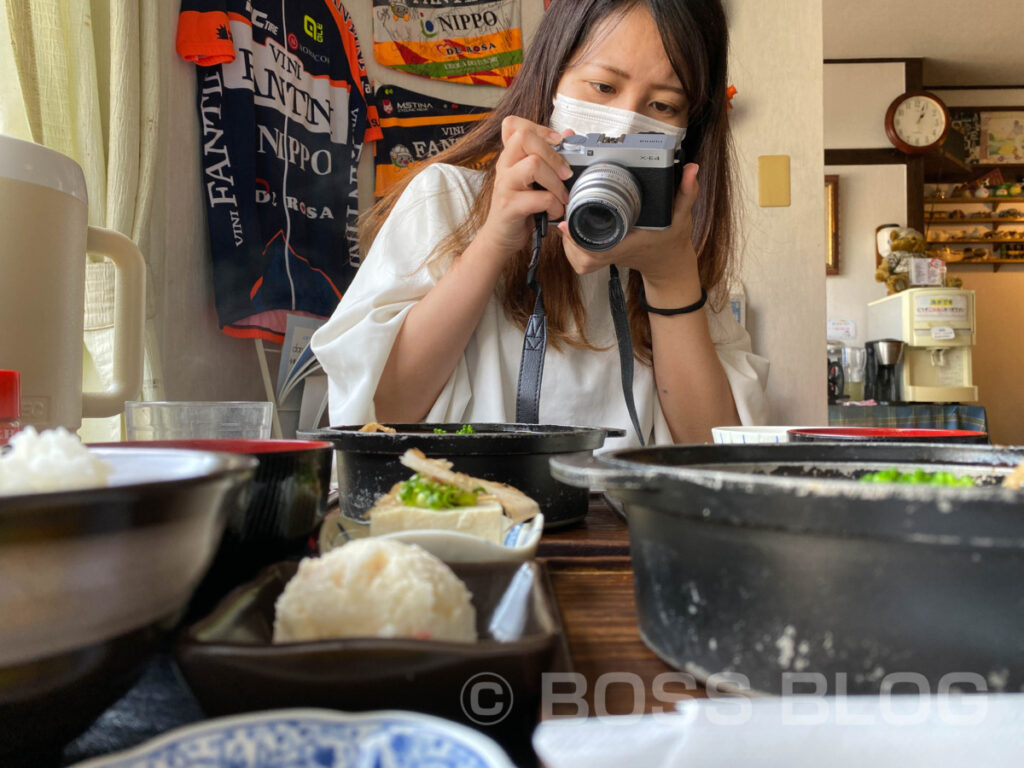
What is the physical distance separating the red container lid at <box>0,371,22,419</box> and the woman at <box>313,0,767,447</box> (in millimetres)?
735

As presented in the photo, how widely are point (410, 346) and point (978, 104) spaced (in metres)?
5.75

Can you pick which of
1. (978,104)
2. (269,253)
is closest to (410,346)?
(269,253)

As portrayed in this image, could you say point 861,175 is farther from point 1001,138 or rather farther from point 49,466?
point 49,466

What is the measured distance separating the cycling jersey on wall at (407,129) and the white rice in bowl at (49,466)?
2000 mm

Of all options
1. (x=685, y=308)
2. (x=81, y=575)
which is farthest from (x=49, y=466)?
(x=685, y=308)

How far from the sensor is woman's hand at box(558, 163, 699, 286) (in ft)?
3.75

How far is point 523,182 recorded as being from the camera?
111 cm

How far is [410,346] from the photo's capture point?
1.29 metres

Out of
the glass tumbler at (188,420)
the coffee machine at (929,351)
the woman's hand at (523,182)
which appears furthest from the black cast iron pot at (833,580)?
the coffee machine at (929,351)

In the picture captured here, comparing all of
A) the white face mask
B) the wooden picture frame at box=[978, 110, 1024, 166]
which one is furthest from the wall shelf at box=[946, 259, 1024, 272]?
the white face mask

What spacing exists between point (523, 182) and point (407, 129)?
1.26 meters

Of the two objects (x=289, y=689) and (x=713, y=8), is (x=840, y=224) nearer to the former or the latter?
(x=713, y=8)

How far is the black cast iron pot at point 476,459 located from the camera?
65 centimetres

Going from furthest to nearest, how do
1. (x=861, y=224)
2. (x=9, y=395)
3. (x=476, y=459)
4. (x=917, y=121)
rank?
1. (x=861, y=224)
2. (x=917, y=121)
3. (x=476, y=459)
4. (x=9, y=395)
